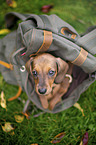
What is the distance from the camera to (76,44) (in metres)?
1.75

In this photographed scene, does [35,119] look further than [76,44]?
Yes

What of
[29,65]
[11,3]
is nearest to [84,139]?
[29,65]

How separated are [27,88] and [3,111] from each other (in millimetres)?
707

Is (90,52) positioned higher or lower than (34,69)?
higher

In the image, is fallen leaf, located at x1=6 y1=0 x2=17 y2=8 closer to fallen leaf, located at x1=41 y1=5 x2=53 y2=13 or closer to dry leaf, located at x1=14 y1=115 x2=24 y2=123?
fallen leaf, located at x1=41 y1=5 x2=53 y2=13

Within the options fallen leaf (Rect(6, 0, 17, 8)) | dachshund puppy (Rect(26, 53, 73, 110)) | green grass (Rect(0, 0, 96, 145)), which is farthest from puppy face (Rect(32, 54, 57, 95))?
fallen leaf (Rect(6, 0, 17, 8))

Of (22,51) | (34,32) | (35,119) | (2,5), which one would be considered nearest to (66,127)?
(35,119)

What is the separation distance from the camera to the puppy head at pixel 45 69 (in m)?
1.79

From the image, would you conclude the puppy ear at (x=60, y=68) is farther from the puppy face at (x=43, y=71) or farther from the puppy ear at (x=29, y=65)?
the puppy ear at (x=29, y=65)

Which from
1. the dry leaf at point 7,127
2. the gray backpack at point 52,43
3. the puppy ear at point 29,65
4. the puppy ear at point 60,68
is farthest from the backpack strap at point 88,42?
the dry leaf at point 7,127

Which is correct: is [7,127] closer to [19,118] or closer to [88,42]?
[19,118]

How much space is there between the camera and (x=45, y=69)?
1799 mm

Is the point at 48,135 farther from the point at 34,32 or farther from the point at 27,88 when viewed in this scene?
the point at 34,32

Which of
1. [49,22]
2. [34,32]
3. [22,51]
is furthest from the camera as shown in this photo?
[22,51]
